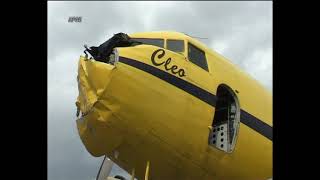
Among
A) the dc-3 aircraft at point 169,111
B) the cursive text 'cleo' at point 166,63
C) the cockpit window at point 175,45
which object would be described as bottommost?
the dc-3 aircraft at point 169,111

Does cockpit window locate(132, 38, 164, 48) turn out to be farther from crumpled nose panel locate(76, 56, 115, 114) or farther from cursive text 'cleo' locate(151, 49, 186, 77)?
crumpled nose panel locate(76, 56, 115, 114)

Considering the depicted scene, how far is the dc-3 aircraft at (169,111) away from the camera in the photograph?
1066cm

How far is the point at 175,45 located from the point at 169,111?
1956mm

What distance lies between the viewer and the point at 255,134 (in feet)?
41.7

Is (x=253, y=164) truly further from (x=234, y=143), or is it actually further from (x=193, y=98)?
(x=193, y=98)

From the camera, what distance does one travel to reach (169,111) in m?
11.0

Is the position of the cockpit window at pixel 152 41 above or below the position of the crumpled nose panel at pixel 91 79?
above

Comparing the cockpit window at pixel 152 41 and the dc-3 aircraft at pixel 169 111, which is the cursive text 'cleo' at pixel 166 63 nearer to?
the dc-3 aircraft at pixel 169 111

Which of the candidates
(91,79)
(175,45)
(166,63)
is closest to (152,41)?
(175,45)

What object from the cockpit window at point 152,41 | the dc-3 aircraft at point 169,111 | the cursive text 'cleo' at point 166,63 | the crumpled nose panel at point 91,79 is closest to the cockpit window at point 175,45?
the dc-3 aircraft at point 169,111

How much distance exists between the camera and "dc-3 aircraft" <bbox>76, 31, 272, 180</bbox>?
10.7 m

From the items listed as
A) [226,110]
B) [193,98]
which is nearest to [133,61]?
[193,98]

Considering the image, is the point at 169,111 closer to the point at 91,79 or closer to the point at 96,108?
the point at 96,108
